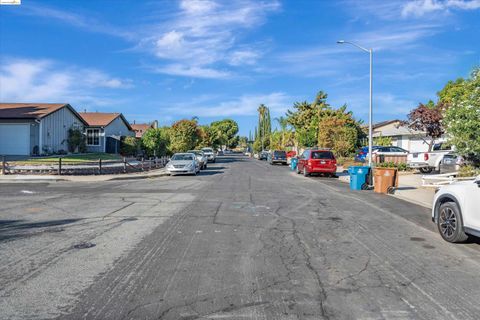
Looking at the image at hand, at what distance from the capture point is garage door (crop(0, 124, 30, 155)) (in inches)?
1399

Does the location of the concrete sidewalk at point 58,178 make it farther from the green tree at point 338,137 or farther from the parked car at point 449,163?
the green tree at point 338,137

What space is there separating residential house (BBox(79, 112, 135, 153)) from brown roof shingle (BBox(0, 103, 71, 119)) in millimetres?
6973

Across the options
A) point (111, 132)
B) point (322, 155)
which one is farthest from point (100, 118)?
point (322, 155)

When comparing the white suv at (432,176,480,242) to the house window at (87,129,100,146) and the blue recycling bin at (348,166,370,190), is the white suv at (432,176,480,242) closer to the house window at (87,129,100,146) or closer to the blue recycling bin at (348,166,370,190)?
the blue recycling bin at (348,166,370,190)

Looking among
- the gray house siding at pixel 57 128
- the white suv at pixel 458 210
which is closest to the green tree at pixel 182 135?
the gray house siding at pixel 57 128

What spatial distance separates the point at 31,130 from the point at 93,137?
12868 mm

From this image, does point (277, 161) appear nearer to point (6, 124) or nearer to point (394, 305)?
point (6, 124)

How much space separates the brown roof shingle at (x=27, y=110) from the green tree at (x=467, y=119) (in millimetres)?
31669

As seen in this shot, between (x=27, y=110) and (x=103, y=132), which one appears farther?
(x=103, y=132)

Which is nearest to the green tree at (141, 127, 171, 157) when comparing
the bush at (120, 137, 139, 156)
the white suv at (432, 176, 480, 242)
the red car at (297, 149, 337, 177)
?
the bush at (120, 137, 139, 156)

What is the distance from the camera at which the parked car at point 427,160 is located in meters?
24.9

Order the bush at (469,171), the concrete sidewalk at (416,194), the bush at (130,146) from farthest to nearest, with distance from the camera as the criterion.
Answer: the bush at (130,146), the bush at (469,171), the concrete sidewalk at (416,194)

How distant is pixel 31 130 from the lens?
1410 inches

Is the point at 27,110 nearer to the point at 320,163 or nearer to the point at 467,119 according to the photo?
the point at 320,163
